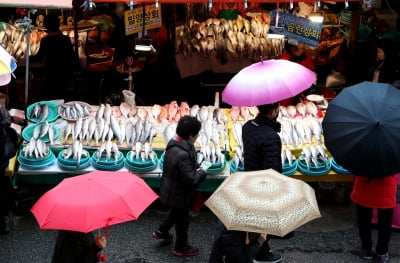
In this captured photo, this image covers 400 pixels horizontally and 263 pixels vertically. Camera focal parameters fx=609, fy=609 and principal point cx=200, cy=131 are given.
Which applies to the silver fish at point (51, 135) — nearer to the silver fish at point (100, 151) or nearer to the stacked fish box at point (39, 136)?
the stacked fish box at point (39, 136)

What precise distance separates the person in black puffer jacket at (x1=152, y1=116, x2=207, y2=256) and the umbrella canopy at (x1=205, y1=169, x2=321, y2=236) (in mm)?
1379

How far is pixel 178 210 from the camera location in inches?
259

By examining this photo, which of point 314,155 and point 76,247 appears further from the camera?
point 314,155

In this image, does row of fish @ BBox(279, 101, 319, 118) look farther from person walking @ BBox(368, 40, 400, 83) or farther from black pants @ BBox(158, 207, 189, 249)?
black pants @ BBox(158, 207, 189, 249)

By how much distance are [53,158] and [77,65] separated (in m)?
2.86

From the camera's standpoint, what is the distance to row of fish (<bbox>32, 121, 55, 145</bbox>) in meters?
7.73

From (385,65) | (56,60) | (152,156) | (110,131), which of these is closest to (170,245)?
(152,156)

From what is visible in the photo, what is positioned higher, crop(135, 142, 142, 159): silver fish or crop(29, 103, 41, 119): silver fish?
crop(29, 103, 41, 119): silver fish

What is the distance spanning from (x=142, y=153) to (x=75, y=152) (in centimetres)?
82

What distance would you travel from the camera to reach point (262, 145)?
621 cm

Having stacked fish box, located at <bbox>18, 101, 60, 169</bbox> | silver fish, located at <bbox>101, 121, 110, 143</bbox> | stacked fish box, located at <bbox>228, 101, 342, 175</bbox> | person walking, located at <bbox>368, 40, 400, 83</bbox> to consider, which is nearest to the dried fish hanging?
stacked fish box, located at <bbox>228, 101, 342, 175</bbox>

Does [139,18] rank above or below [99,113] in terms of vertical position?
above

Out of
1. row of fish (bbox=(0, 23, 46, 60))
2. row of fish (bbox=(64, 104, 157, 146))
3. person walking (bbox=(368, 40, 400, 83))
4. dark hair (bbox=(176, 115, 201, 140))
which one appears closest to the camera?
dark hair (bbox=(176, 115, 201, 140))

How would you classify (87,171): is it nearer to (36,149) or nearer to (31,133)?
(36,149)
